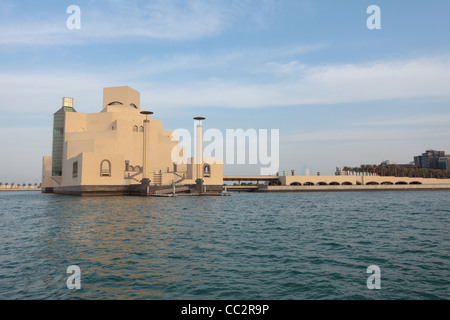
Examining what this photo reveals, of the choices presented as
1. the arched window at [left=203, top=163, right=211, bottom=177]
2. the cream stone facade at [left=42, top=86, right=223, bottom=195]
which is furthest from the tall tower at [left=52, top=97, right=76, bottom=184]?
the arched window at [left=203, top=163, right=211, bottom=177]

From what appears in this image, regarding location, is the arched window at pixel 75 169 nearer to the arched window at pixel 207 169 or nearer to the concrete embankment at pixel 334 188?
the arched window at pixel 207 169

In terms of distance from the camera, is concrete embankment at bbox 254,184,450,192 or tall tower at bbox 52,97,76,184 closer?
tall tower at bbox 52,97,76,184

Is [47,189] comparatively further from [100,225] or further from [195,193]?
[100,225]

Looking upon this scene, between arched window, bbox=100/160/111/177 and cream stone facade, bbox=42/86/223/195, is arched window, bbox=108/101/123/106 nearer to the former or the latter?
cream stone facade, bbox=42/86/223/195

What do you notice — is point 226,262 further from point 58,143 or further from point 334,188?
point 334,188

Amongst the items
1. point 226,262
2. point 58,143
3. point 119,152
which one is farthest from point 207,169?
point 226,262

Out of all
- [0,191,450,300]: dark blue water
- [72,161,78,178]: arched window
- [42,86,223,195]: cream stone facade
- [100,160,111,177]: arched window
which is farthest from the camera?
[72,161,78,178]: arched window

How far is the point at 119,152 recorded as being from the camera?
85312 mm

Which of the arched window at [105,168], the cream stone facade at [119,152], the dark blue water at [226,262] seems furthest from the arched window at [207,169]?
the dark blue water at [226,262]

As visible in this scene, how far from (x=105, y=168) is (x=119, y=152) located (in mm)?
8800

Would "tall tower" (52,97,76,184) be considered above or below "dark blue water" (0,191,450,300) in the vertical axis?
above

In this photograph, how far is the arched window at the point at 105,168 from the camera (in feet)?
250

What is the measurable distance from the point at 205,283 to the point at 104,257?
5.83m

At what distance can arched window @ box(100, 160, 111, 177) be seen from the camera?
250 ft
